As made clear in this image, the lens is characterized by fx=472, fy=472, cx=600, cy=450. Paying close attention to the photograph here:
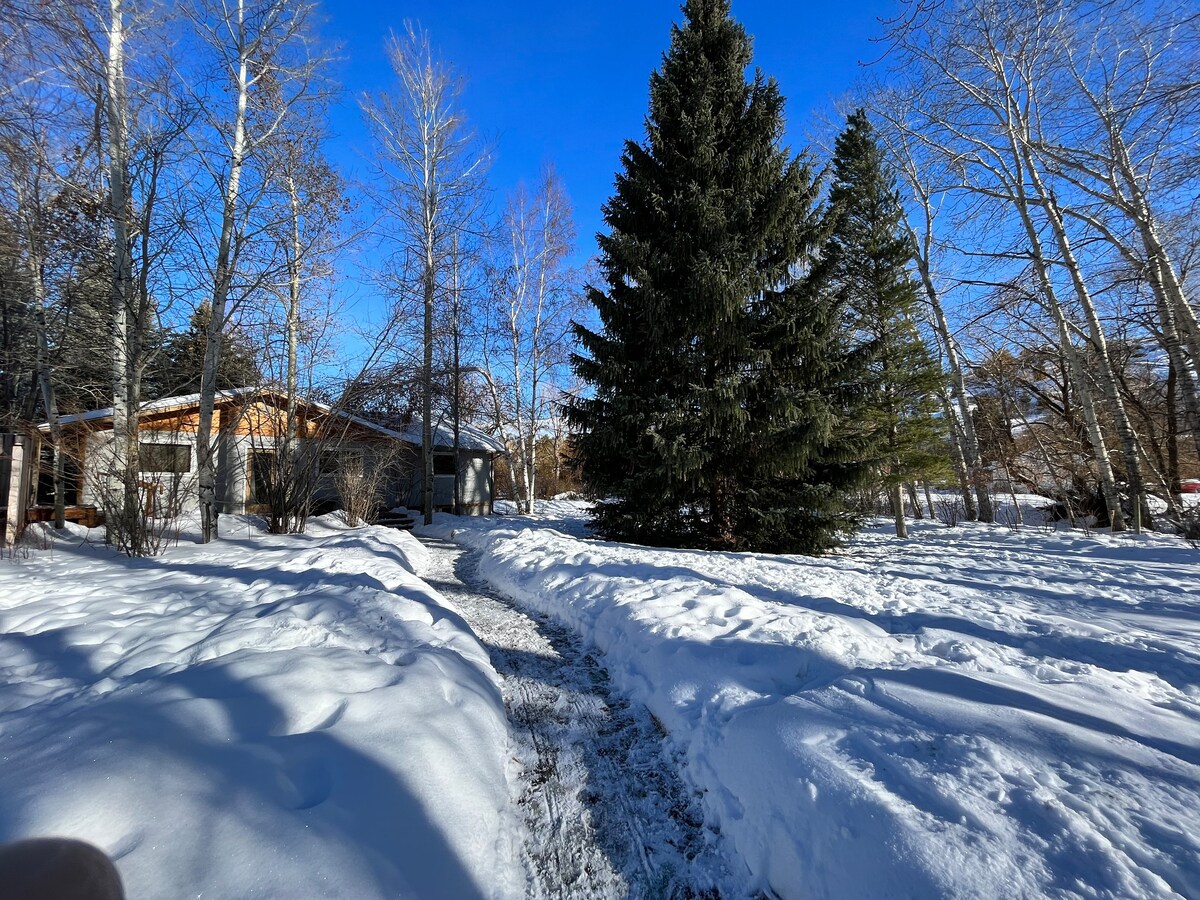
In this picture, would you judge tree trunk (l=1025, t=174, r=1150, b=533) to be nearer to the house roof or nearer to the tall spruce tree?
the tall spruce tree

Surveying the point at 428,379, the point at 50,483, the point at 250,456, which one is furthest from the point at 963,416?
the point at 50,483

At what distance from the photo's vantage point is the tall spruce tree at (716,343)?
336 inches

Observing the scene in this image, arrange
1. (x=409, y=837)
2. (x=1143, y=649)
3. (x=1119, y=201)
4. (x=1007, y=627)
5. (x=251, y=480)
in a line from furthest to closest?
1. (x=251, y=480)
2. (x=1119, y=201)
3. (x=1007, y=627)
4. (x=1143, y=649)
5. (x=409, y=837)

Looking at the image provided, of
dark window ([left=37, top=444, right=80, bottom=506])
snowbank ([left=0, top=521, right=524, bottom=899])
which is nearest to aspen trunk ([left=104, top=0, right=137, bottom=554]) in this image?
dark window ([left=37, top=444, right=80, bottom=506])

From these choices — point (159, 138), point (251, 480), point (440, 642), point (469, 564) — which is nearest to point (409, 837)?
point (440, 642)

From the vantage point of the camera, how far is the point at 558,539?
9492 mm

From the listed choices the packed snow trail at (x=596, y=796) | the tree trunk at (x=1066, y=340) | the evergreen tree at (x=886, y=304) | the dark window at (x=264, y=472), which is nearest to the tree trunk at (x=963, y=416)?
the evergreen tree at (x=886, y=304)

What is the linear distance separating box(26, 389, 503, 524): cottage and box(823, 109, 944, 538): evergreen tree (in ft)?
42.2

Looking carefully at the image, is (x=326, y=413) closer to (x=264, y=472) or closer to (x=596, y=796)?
(x=264, y=472)

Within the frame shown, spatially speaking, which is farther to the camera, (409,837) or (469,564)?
(469,564)

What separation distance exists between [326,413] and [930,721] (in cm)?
1307

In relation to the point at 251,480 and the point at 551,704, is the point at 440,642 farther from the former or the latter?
the point at 251,480

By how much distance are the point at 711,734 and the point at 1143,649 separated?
328cm

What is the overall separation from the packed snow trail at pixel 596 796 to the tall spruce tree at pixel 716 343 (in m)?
5.25
